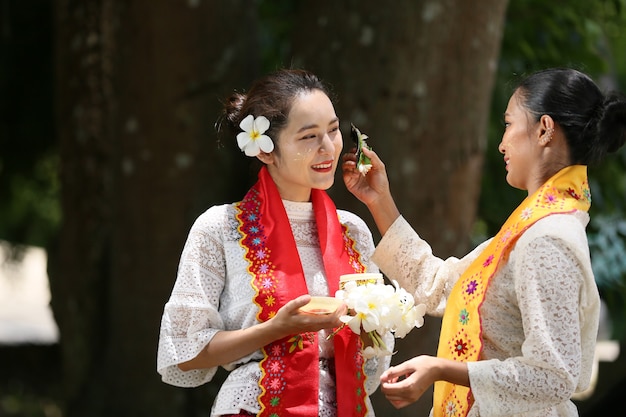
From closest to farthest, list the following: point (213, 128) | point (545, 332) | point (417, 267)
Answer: point (545, 332) → point (417, 267) → point (213, 128)

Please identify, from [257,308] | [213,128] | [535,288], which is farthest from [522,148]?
[213,128]

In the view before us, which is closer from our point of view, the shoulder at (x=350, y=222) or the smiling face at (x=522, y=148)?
the smiling face at (x=522, y=148)

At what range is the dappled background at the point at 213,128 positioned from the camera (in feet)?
16.1

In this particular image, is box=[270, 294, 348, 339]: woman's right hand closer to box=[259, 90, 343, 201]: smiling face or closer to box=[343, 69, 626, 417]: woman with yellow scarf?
box=[343, 69, 626, 417]: woman with yellow scarf

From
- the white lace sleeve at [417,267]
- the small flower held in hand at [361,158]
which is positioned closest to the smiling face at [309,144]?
the small flower held in hand at [361,158]

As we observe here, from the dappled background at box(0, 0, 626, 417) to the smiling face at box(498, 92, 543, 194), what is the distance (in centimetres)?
189

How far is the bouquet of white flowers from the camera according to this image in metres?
2.70

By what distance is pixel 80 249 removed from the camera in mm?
6059

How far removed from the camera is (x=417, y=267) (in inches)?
128

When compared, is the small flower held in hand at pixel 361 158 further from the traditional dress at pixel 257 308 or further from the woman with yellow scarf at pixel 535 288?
the woman with yellow scarf at pixel 535 288

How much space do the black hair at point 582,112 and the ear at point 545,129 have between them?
0.8 inches

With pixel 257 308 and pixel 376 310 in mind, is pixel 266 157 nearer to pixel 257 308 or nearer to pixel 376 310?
pixel 257 308

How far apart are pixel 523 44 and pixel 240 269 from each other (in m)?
3.95

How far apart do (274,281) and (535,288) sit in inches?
28.7
